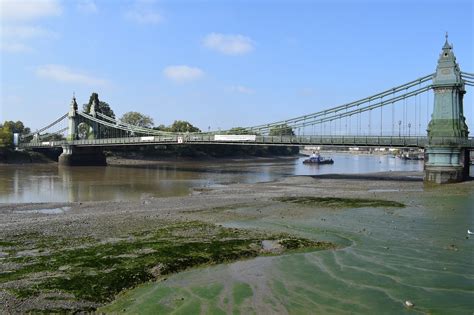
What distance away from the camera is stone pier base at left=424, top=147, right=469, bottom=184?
45606 mm

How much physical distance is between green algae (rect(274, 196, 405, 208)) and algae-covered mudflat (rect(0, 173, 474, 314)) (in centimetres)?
318

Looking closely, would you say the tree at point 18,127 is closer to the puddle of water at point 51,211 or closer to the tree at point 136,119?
the tree at point 136,119

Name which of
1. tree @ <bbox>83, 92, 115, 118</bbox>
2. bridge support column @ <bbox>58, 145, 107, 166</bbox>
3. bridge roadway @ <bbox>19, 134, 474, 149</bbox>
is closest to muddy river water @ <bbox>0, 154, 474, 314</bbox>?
bridge roadway @ <bbox>19, 134, 474, 149</bbox>

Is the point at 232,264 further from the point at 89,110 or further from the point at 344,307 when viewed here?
the point at 89,110

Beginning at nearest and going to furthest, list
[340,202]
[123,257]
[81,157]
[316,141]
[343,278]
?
[343,278] → [123,257] → [340,202] → [316,141] → [81,157]

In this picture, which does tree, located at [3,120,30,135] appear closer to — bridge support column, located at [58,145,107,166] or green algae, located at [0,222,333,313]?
bridge support column, located at [58,145,107,166]

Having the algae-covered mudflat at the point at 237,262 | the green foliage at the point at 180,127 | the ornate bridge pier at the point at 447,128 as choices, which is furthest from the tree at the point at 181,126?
the algae-covered mudflat at the point at 237,262

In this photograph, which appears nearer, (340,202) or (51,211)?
(51,211)

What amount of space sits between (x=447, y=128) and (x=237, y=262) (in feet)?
132

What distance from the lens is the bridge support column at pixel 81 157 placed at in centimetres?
9256

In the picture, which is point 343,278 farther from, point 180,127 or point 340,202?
point 180,127

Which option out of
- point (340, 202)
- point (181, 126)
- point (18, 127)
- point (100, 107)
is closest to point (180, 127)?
point (181, 126)

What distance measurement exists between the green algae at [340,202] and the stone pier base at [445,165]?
17.1 m

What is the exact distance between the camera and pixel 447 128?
156ft
